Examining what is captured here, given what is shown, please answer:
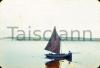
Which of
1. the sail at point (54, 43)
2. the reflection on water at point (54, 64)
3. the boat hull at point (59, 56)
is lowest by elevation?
the reflection on water at point (54, 64)

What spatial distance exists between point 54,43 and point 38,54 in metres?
0.10

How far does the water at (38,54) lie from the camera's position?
1587mm

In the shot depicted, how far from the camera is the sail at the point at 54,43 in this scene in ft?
5.16

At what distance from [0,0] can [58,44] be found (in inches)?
14.0

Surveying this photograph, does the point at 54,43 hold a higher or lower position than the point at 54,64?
higher

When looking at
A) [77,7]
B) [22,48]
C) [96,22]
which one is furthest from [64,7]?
[22,48]

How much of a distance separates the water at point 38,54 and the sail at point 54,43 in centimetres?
2

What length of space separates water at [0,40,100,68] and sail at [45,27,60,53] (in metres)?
0.02

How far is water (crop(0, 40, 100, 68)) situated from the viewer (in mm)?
1587

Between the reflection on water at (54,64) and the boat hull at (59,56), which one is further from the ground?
the boat hull at (59,56)

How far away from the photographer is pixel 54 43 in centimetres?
160

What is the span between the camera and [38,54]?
5.22 feet

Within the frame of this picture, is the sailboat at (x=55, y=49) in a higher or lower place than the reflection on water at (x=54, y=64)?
higher

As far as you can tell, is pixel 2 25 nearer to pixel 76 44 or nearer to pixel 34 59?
pixel 34 59
